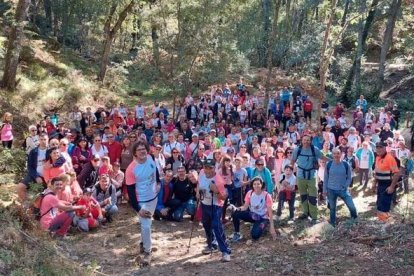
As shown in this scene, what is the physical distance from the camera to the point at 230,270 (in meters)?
6.64

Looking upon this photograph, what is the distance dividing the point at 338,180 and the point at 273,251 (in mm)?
2344

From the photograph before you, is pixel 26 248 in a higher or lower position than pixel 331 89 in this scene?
lower

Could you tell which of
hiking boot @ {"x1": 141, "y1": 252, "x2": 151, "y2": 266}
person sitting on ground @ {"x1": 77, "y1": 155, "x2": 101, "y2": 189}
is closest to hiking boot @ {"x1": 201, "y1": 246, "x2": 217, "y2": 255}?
hiking boot @ {"x1": 141, "y1": 252, "x2": 151, "y2": 266}

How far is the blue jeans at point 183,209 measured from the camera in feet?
31.6

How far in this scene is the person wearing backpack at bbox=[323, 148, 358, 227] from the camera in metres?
8.84

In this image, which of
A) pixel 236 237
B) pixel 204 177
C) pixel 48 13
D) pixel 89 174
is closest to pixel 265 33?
pixel 48 13

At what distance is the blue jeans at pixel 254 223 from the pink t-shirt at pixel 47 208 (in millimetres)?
3227

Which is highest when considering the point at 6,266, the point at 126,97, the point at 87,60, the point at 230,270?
the point at 87,60

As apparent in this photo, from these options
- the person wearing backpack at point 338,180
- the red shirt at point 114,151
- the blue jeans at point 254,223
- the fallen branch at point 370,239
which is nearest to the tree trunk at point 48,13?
the red shirt at point 114,151

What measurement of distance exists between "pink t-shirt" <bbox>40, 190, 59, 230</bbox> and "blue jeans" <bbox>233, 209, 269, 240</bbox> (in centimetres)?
323

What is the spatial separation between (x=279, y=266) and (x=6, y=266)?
3724mm

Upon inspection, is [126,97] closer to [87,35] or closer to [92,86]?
→ [92,86]

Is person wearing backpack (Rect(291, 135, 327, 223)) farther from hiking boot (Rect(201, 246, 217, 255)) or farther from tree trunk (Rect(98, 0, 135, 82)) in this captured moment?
tree trunk (Rect(98, 0, 135, 82))

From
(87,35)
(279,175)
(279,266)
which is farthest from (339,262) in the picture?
(87,35)
